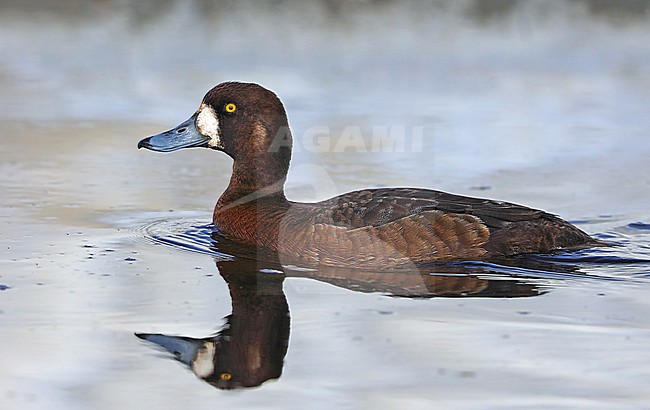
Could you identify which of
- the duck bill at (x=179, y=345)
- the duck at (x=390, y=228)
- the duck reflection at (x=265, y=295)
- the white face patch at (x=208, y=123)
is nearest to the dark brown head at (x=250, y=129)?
the white face patch at (x=208, y=123)

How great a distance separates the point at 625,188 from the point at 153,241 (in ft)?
12.1

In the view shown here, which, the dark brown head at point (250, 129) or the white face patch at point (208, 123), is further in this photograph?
the white face patch at point (208, 123)

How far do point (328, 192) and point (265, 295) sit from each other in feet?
9.01

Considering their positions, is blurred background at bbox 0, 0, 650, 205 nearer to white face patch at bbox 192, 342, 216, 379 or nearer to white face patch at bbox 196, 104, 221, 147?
white face patch at bbox 196, 104, 221, 147

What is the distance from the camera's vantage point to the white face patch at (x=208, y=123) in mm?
7770

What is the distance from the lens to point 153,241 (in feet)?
23.7

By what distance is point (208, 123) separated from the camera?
7.79 metres

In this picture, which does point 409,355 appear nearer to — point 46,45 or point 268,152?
point 268,152

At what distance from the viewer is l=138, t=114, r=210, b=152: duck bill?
782 cm

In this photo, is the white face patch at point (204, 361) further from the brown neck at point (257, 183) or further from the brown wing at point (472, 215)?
the brown neck at point (257, 183)

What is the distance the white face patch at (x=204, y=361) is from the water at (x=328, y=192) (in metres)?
0.06

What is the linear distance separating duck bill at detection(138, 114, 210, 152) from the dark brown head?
2 cm

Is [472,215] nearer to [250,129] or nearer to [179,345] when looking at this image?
[250,129]

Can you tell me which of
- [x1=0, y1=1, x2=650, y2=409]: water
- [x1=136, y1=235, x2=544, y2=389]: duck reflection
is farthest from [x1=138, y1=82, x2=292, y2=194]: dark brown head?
[x1=136, y1=235, x2=544, y2=389]: duck reflection
